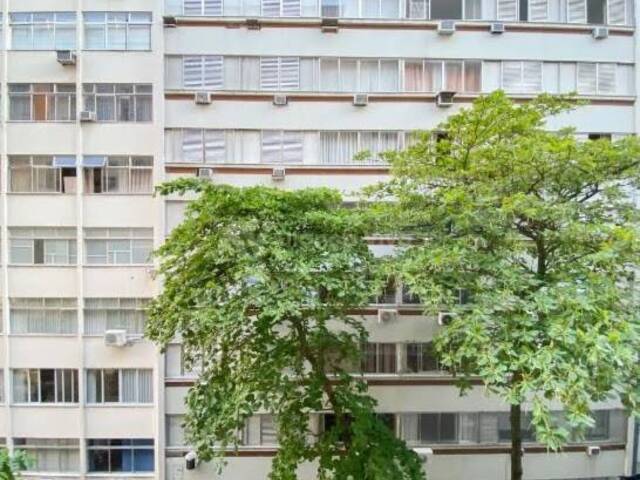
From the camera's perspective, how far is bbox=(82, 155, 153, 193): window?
10.7 meters

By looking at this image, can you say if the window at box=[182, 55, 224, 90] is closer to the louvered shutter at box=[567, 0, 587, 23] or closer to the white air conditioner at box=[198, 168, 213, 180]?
the white air conditioner at box=[198, 168, 213, 180]

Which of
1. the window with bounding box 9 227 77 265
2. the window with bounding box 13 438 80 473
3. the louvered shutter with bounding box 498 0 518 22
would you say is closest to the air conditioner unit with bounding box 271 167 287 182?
the window with bounding box 9 227 77 265

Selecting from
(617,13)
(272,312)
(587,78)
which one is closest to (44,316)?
(272,312)

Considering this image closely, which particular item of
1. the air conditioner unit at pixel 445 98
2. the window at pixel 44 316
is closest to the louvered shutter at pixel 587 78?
the air conditioner unit at pixel 445 98

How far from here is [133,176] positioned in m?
10.7

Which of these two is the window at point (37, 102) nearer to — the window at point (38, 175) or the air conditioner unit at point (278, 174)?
the window at point (38, 175)

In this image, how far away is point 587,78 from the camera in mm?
11102

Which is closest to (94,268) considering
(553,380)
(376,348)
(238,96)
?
(238,96)

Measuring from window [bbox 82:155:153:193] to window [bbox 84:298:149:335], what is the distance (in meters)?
2.46

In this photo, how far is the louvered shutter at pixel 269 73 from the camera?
10789mm

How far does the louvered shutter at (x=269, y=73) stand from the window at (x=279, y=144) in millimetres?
1023

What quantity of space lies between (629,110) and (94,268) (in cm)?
1254

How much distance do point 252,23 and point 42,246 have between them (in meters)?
6.78

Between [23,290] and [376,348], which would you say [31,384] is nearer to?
[23,290]
